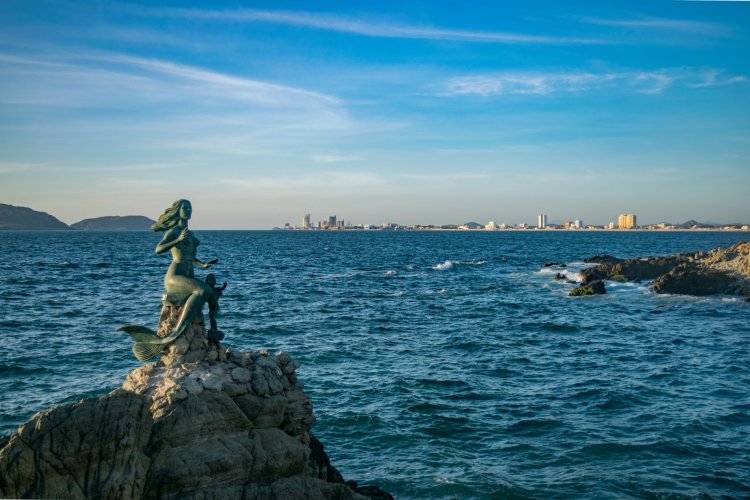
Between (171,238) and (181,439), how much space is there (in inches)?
164

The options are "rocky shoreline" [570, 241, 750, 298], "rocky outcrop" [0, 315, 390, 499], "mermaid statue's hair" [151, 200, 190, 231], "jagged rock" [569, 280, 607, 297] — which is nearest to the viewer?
"rocky outcrop" [0, 315, 390, 499]

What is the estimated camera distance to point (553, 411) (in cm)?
2128

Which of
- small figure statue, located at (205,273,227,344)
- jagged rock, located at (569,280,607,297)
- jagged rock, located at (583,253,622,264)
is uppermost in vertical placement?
small figure statue, located at (205,273,227,344)

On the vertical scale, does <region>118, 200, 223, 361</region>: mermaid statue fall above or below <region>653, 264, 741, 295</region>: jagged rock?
above

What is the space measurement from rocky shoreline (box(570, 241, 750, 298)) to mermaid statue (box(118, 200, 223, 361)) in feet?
146

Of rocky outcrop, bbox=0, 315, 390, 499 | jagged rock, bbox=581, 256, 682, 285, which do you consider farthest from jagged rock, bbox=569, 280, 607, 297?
rocky outcrop, bbox=0, 315, 390, 499

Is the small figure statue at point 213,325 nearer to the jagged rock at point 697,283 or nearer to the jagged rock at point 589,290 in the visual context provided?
the jagged rock at point 589,290

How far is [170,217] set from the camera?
1290cm

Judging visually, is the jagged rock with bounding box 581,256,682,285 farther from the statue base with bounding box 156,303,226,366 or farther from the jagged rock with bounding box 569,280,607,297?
the statue base with bounding box 156,303,226,366

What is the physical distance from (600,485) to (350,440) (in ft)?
23.5

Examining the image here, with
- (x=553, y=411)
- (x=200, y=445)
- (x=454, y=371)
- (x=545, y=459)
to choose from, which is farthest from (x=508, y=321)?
(x=200, y=445)

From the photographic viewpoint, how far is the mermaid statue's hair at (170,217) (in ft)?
42.2

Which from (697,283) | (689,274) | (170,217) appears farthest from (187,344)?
(689,274)

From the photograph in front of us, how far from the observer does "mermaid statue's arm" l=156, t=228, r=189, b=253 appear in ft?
41.3
